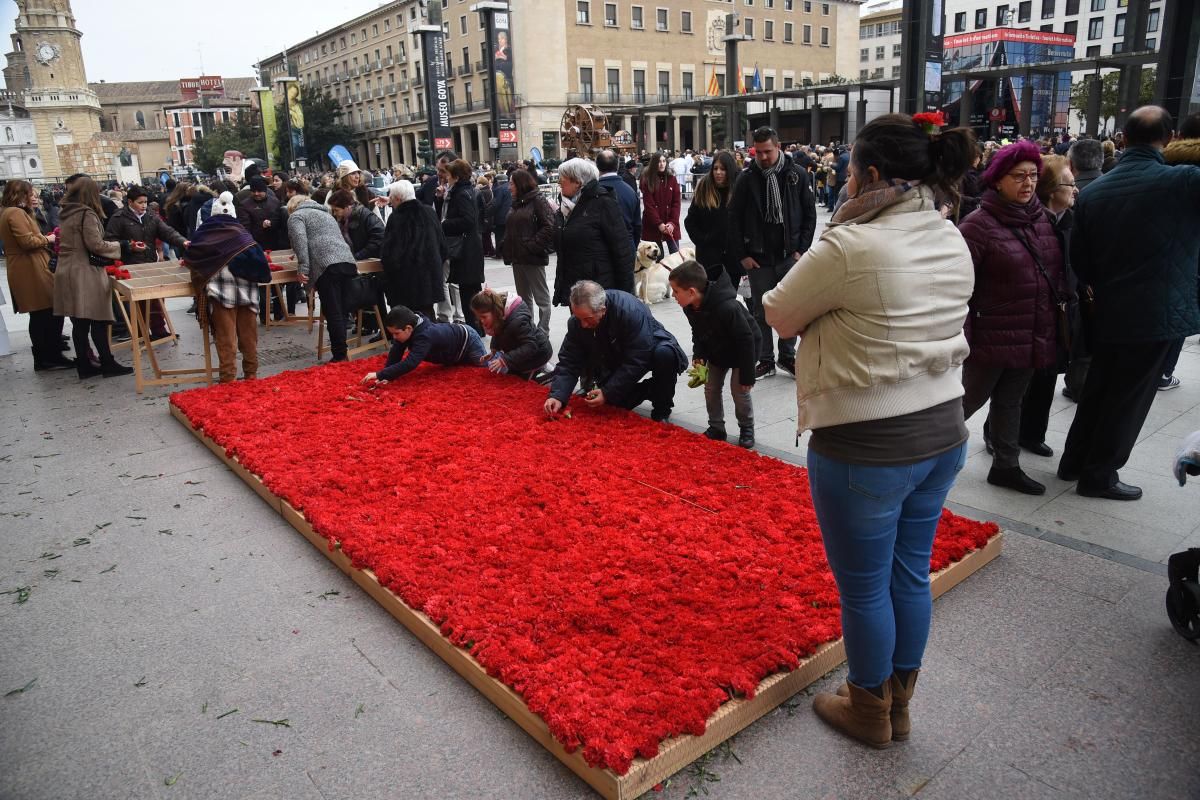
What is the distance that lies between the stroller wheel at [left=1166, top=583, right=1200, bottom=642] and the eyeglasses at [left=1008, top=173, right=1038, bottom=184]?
1.92 metres

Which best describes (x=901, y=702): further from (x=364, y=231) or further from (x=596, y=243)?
(x=364, y=231)

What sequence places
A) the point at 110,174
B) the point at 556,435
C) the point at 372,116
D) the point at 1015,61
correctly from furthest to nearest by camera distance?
the point at 372,116 < the point at 110,174 < the point at 1015,61 < the point at 556,435

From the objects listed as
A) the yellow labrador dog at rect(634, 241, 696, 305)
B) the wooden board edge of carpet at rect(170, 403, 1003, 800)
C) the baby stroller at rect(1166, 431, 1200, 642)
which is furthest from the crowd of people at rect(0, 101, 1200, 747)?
the baby stroller at rect(1166, 431, 1200, 642)

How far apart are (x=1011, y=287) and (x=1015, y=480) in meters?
1.05

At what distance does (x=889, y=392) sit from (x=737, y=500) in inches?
82.6

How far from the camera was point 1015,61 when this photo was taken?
43469 mm

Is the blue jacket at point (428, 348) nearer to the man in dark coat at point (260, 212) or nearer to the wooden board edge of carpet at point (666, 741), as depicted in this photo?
the wooden board edge of carpet at point (666, 741)

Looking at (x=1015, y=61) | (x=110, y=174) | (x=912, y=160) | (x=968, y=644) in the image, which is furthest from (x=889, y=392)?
(x=110, y=174)

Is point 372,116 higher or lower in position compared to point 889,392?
higher

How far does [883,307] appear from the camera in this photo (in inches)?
82.5

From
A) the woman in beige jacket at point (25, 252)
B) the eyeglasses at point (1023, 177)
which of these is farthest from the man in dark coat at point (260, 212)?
the eyeglasses at point (1023, 177)

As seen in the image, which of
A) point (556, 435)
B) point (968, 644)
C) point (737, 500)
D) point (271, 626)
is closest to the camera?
point (968, 644)

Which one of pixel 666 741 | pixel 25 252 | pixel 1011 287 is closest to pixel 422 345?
pixel 25 252

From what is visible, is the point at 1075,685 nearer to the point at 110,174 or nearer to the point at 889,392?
the point at 889,392
